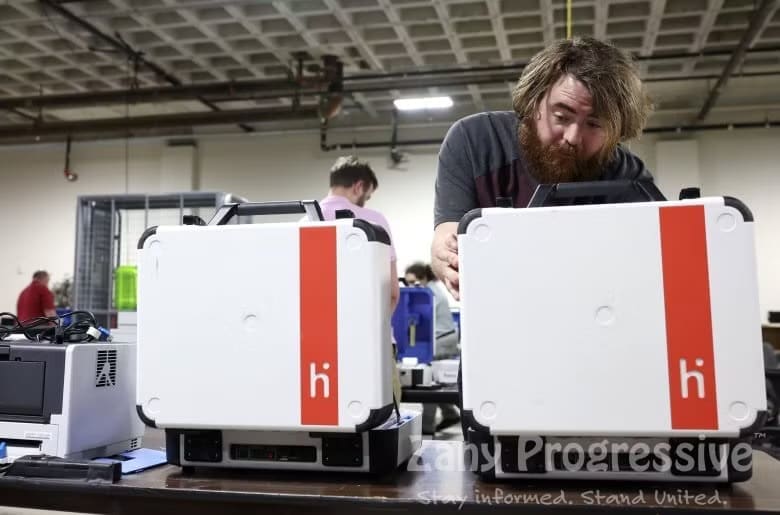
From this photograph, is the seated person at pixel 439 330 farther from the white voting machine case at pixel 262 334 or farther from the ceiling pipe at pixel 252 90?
the white voting machine case at pixel 262 334

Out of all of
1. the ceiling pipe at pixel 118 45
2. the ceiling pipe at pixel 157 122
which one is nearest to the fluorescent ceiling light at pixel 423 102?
the ceiling pipe at pixel 157 122

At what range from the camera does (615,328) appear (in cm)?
71

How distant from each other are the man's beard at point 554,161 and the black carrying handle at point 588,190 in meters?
0.21

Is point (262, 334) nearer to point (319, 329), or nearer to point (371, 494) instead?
point (319, 329)

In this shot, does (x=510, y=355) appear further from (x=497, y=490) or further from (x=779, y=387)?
(x=779, y=387)

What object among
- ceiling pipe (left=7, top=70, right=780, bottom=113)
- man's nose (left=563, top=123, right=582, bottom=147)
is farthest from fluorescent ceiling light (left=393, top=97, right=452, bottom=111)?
man's nose (left=563, top=123, right=582, bottom=147)

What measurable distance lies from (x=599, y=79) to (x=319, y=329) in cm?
53

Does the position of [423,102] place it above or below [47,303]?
above

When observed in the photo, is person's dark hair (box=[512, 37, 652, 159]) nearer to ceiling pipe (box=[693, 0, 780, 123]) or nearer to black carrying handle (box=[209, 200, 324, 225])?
black carrying handle (box=[209, 200, 324, 225])

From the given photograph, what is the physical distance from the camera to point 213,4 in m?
4.77

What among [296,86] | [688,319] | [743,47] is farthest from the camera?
[296,86]

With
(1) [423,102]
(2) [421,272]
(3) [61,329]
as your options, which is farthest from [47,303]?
(3) [61,329]

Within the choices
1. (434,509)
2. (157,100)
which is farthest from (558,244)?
(157,100)

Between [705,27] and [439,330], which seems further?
[705,27]
